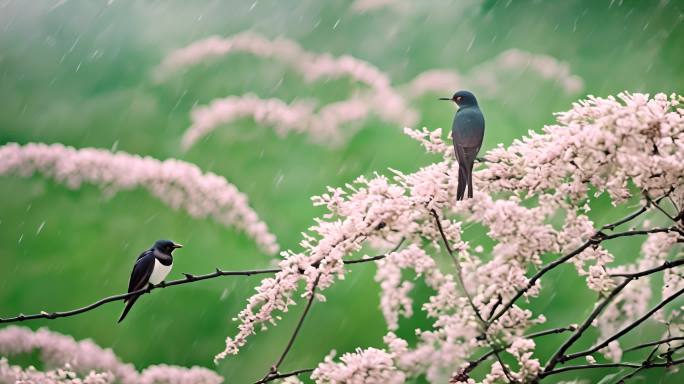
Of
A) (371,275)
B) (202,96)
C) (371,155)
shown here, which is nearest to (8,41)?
(202,96)

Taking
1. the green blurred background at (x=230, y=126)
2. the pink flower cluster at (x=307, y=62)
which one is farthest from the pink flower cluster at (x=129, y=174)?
the pink flower cluster at (x=307, y=62)

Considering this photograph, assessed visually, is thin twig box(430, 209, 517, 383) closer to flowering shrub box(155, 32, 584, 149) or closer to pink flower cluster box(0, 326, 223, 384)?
pink flower cluster box(0, 326, 223, 384)

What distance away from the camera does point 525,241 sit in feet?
3.63

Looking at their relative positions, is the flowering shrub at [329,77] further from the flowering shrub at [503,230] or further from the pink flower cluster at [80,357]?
the flowering shrub at [503,230]

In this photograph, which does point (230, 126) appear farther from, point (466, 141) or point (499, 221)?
point (499, 221)

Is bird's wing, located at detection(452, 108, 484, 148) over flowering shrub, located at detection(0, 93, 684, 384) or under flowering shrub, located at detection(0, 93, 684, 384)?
over

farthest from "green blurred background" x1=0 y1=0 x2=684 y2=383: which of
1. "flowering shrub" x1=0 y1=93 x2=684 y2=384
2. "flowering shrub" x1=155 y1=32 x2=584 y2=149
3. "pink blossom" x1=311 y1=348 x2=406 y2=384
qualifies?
"pink blossom" x1=311 y1=348 x2=406 y2=384

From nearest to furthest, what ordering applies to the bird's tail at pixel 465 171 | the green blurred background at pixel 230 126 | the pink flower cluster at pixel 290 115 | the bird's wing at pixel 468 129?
the bird's tail at pixel 465 171 < the bird's wing at pixel 468 129 < the green blurred background at pixel 230 126 < the pink flower cluster at pixel 290 115

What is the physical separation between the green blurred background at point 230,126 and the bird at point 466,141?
1.31 meters

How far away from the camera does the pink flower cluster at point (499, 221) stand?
1045 millimetres

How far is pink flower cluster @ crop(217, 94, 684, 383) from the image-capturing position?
1.04 m

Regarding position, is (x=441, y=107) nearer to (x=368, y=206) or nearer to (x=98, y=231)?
(x=98, y=231)

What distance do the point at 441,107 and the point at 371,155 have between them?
0.43 m

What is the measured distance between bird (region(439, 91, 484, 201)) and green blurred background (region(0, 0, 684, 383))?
1313 millimetres
